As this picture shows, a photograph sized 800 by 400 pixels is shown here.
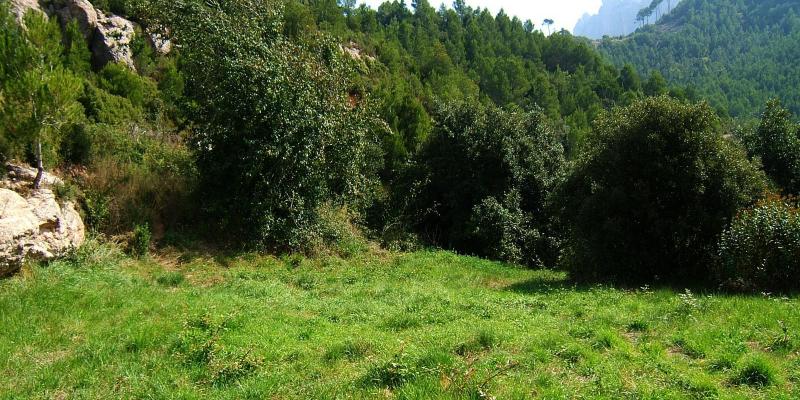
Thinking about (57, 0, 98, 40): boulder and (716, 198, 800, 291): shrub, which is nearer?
(716, 198, 800, 291): shrub

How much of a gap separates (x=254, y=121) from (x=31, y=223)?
5582 mm

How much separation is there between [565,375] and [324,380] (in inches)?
97.5

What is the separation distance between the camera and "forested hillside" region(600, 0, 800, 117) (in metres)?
99.1

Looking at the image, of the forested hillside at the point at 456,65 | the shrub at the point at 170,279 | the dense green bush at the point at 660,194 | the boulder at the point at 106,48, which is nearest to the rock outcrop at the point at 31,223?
the shrub at the point at 170,279

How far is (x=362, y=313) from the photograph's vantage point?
8000 millimetres

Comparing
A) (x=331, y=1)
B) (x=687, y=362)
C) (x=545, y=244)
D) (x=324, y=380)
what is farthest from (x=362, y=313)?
(x=331, y=1)

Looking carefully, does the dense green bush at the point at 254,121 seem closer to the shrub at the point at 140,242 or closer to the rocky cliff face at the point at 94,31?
the shrub at the point at 140,242

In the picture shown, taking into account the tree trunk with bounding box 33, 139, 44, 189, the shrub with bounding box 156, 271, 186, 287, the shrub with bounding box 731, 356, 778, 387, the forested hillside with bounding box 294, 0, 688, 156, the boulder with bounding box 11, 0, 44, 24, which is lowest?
the shrub with bounding box 156, 271, 186, 287

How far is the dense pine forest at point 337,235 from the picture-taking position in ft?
17.6

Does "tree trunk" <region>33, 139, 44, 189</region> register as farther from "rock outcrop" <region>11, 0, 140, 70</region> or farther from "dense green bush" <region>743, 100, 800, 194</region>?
"dense green bush" <region>743, 100, 800, 194</region>

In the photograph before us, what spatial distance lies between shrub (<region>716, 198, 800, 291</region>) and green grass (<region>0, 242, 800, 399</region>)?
1.19 metres

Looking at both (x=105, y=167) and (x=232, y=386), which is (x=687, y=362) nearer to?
(x=232, y=386)

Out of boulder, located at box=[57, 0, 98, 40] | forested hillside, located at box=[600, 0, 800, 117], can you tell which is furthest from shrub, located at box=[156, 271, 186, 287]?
forested hillside, located at box=[600, 0, 800, 117]

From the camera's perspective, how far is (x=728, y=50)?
133 meters
